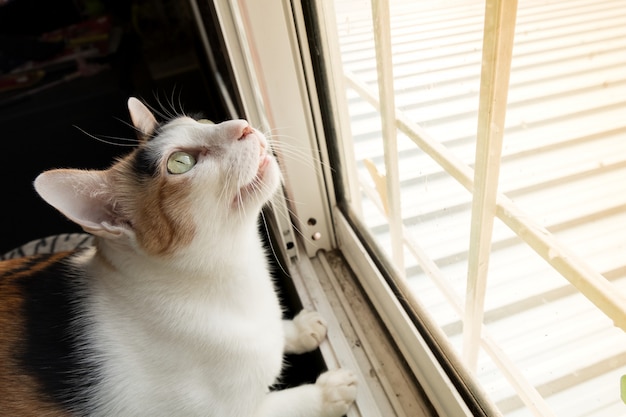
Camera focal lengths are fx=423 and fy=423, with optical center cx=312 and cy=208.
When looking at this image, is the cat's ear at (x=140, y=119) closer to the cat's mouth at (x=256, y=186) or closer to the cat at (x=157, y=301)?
the cat at (x=157, y=301)

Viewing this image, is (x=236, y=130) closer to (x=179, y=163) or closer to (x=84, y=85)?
(x=179, y=163)

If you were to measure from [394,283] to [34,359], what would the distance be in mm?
654

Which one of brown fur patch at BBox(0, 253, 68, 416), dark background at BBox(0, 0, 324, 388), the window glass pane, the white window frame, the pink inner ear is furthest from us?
dark background at BBox(0, 0, 324, 388)

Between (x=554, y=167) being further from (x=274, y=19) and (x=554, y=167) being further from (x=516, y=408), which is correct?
(x=274, y=19)

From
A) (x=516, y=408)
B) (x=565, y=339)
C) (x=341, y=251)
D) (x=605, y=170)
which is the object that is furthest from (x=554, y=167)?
(x=341, y=251)

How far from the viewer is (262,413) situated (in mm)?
790

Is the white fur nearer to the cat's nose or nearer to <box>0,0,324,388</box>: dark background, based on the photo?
the cat's nose

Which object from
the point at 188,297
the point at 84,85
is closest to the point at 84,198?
the point at 188,297

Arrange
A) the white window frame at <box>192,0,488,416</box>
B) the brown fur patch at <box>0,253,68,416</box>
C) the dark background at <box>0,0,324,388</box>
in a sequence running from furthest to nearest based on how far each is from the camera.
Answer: the dark background at <box>0,0,324,388</box> → the white window frame at <box>192,0,488,416</box> → the brown fur patch at <box>0,253,68,416</box>

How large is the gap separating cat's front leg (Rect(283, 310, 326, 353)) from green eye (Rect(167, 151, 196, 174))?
45 cm

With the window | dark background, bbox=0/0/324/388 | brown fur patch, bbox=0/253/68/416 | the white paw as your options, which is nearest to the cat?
brown fur patch, bbox=0/253/68/416

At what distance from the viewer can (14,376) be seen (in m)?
0.67

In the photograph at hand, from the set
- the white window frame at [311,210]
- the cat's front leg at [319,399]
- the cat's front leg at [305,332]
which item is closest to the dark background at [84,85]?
the white window frame at [311,210]

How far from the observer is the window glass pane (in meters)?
0.35
